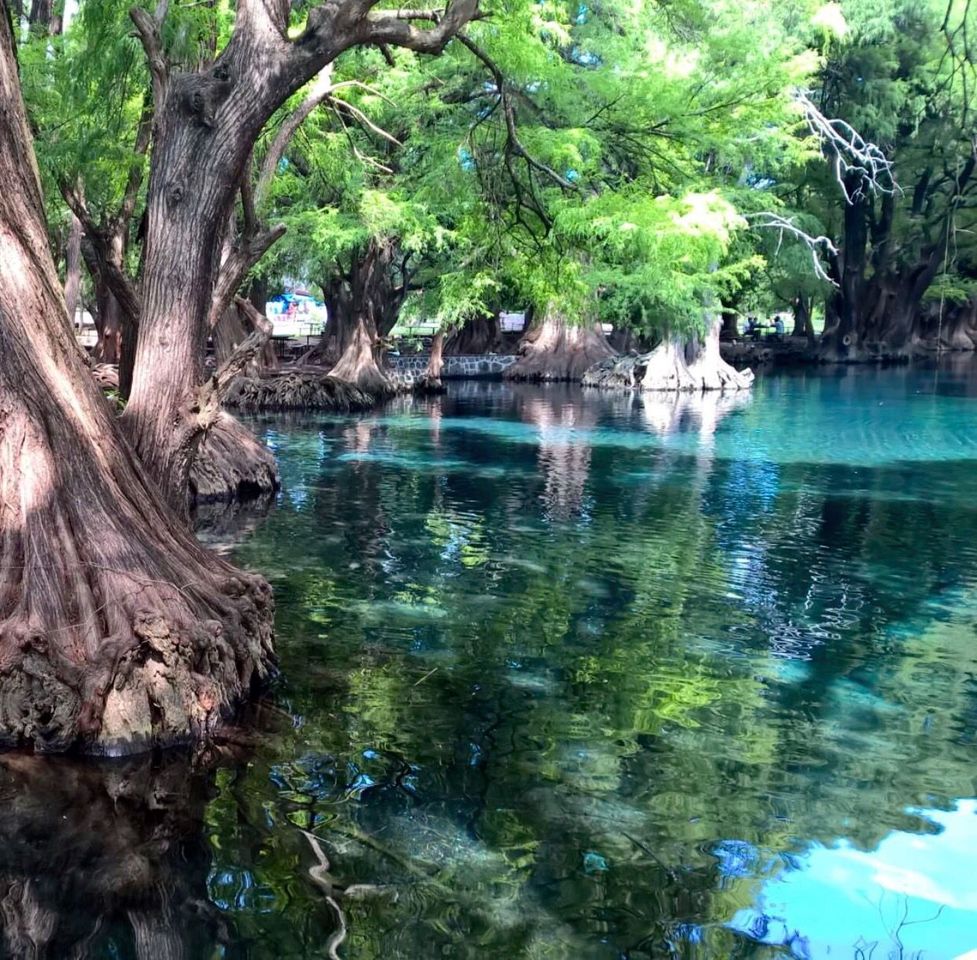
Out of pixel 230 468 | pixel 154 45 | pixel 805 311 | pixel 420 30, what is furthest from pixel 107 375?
pixel 805 311

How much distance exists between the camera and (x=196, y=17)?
10.5 metres

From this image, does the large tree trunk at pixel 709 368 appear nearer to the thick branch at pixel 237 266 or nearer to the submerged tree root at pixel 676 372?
the submerged tree root at pixel 676 372

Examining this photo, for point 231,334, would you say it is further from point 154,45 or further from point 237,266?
point 154,45

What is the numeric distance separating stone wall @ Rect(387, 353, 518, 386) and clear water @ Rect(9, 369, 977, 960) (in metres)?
30.8

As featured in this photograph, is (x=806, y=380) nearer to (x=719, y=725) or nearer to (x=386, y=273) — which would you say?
(x=386, y=273)

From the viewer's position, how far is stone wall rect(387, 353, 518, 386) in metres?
44.8

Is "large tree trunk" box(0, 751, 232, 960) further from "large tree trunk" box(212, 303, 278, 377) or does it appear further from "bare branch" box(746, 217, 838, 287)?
"bare branch" box(746, 217, 838, 287)

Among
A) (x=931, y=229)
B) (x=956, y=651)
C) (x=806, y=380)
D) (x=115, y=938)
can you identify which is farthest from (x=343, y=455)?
(x=931, y=229)

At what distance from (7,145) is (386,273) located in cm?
2947

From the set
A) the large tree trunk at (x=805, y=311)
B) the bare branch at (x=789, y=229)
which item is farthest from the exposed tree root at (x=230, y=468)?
the large tree trunk at (x=805, y=311)

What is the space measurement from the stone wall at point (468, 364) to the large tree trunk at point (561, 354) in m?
1.70

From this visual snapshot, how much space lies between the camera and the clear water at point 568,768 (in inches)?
191

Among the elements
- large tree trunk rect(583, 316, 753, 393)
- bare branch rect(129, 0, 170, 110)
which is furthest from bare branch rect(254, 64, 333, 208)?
large tree trunk rect(583, 316, 753, 393)

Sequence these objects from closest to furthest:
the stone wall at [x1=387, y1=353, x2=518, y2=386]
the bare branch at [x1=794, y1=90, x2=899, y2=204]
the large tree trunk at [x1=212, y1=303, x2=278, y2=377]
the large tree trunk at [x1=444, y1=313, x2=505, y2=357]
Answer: the large tree trunk at [x1=212, y1=303, x2=278, y2=377], the bare branch at [x1=794, y1=90, x2=899, y2=204], the stone wall at [x1=387, y1=353, x2=518, y2=386], the large tree trunk at [x1=444, y1=313, x2=505, y2=357]
